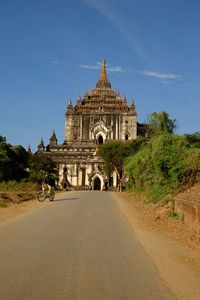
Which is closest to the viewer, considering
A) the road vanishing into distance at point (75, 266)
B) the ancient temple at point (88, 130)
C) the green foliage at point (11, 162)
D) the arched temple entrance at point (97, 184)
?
the road vanishing into distance at point (75, 266)

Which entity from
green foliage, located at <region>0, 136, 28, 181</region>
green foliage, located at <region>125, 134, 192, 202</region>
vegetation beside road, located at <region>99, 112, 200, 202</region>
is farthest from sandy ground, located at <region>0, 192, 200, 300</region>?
green foliage, located at <region>0, 136, 28, 181</region>

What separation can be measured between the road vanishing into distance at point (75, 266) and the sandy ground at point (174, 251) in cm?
23

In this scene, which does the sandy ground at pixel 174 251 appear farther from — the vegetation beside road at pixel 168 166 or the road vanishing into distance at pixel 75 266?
the vegetation beside road at pixel 168 166

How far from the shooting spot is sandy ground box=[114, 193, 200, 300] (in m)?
5.82

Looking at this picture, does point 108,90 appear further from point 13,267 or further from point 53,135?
point 13,267

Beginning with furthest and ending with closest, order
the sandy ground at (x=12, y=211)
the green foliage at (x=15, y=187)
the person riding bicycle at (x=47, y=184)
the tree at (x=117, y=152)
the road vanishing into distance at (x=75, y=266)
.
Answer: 1. the tree at (x=117, y=152)
2. the green foliage at (x=15, y=187)
3. the person riding bicycle at (x=47, y=184)
4. the sandy ground at (x=12, y=211)
5. the road vanishing into distance at (x=75, y=266)

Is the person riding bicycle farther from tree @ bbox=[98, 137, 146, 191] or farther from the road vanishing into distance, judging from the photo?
the road vanishing into distance

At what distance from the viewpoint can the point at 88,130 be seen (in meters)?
73.2

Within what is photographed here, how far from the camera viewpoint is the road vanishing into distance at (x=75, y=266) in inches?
204

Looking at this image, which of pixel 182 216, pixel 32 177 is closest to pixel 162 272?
pixel 182 216

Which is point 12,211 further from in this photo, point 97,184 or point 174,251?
point 97,184

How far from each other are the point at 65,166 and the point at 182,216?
53.9m

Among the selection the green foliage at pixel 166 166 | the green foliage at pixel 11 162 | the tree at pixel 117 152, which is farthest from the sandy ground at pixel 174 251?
the tree at pixel 117 152

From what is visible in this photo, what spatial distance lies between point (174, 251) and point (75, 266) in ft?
9.62
